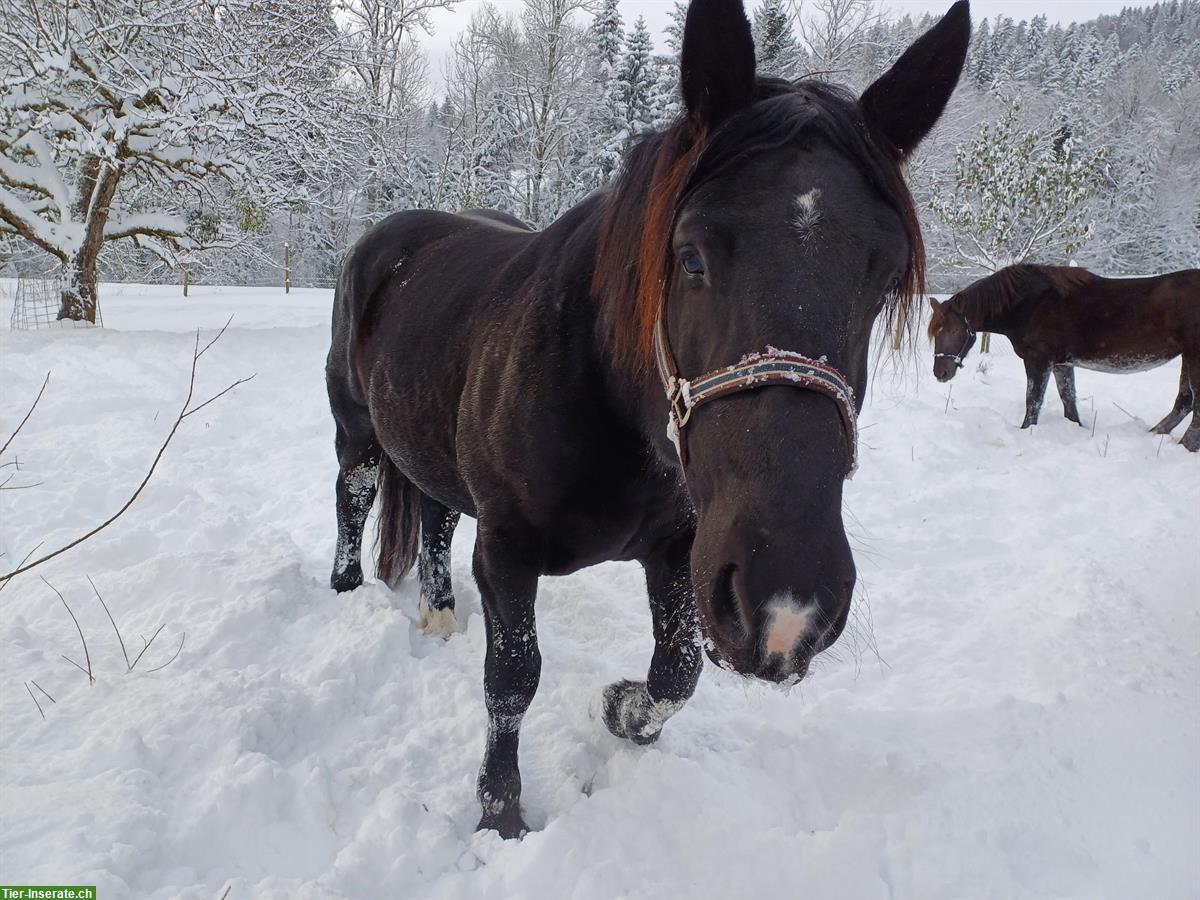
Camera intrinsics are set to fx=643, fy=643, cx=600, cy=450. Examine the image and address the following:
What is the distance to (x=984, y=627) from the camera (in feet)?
10.7

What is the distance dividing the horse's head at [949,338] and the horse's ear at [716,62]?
7.72 m

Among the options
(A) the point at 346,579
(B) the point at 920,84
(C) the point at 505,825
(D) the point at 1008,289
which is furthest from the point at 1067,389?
(C) the point at 505,825

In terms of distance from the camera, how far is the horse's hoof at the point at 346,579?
359cm

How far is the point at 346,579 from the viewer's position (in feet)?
11.8

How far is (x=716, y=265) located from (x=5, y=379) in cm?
880

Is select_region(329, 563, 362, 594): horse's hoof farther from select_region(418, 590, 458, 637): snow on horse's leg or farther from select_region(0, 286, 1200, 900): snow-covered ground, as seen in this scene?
select_region(418, 590, 458, 637): snow on horse's leg

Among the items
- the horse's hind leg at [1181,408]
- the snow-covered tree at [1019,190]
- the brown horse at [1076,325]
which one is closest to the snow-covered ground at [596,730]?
the horse's hind leg at [1181,408]

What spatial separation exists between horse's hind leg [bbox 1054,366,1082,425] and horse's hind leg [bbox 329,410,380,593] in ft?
24.8

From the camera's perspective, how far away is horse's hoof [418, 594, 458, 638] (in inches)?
125

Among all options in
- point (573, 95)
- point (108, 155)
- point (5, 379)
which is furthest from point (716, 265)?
point (573, 95)

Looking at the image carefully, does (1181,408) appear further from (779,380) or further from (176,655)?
(176,655)

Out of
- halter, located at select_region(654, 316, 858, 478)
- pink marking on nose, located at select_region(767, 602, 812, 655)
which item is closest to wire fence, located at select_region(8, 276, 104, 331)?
halter, located at select_region(654, 316, 858, 478)

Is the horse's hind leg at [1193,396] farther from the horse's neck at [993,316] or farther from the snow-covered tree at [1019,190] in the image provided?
the snow-covered tree at [1019,190]

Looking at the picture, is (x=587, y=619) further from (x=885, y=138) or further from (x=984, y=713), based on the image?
(x=885, y=138)
